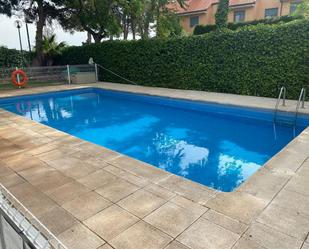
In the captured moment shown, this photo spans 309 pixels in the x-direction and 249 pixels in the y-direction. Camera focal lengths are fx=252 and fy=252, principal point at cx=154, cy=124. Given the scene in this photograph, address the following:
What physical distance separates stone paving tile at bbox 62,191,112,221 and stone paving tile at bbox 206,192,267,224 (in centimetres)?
119

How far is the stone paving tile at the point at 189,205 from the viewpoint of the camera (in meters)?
2.65

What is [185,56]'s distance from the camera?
10.8 metres

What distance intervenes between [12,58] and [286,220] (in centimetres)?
2002

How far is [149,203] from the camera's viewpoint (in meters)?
2.81

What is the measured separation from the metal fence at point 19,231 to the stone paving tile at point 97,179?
1.35 meters

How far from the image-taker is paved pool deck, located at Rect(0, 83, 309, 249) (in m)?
2.27

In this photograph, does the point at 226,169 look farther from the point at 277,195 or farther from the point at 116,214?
the point at 116,214

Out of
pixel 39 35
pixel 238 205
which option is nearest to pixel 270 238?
pixel 238 205

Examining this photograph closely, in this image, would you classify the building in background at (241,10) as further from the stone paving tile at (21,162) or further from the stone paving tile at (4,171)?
the stone paving tile at (4,171)

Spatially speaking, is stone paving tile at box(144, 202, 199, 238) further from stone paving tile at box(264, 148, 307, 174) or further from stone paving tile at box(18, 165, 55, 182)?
stone paving tile at box(18, 165, 55, 182)

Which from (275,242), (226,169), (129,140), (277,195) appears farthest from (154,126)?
(275,242)

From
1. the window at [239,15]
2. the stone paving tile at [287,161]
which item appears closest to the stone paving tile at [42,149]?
the stone paving tile at [287,161]

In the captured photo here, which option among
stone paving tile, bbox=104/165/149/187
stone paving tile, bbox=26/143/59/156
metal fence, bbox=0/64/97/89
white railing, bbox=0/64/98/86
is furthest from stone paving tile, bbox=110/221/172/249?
white railing, bbox=0/64/98/86

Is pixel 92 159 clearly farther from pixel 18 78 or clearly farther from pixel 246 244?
pixel 18 78
